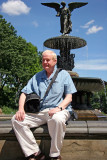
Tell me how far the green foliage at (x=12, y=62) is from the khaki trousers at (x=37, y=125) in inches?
892

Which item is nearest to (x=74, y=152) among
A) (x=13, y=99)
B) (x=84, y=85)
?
(x=84, y=85)

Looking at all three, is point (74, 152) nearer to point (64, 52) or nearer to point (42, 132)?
point (42, 132)

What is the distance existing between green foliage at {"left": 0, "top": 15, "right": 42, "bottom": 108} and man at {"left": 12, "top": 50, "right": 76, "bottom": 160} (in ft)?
73.4

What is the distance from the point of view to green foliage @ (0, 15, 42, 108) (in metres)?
25.8

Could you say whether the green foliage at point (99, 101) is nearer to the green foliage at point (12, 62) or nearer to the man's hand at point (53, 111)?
the green foliage at point (12, 62)

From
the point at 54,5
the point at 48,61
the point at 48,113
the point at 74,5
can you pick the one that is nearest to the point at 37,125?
the point at 48,113

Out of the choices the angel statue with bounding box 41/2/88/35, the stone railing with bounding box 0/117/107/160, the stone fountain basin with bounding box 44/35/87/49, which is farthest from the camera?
the angel statue with bounding box 41/2/88/35

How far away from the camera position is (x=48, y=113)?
3238 millimetres

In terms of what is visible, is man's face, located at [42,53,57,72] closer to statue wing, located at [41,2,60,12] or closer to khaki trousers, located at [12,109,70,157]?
khaki trousers, located at [12,109,70,157]

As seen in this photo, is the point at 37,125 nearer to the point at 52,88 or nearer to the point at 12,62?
the point at 52,88

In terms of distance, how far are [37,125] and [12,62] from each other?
23.3 metres

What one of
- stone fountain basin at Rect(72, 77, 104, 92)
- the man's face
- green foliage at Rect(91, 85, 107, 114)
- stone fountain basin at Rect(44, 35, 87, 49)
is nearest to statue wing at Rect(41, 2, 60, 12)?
stone fountain basin at Rect(44, 35, 87, 49)

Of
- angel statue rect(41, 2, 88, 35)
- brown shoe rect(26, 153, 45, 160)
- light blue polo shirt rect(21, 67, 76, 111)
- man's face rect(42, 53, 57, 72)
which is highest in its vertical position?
angel statue rect(41, 2, 88, 35)

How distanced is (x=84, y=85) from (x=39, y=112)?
5.52 metres
